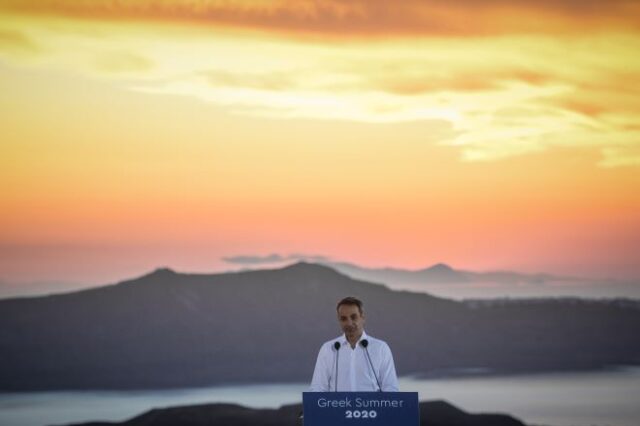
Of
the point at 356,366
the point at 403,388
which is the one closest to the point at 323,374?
the point at 356,366

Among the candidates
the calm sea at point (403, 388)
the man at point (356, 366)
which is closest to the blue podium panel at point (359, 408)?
the man at point (356, 366)

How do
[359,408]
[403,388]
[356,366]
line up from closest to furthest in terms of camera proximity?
1. [359,408]
2. [356,366]
3. [403,388]

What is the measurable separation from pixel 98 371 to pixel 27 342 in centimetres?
106

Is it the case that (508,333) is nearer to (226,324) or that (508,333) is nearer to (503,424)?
(503,424)

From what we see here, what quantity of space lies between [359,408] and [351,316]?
1.55ft

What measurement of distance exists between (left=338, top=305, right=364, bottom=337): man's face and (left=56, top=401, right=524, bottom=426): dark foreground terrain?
10590 millimetres

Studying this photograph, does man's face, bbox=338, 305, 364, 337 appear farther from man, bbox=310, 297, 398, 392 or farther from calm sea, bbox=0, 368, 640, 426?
calm sea, bbox=0, 368, 640, 426

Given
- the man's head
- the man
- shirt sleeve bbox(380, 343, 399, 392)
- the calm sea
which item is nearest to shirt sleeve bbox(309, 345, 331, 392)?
the man

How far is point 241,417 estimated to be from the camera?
663 inches

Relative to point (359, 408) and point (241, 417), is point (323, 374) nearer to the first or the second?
point (359, 408)

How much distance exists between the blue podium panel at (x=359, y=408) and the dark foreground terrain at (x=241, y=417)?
1087 centimetres

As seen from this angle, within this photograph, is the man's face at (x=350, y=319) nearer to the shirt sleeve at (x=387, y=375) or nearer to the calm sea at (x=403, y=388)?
the shirt sleeve at (x=387, y=375)

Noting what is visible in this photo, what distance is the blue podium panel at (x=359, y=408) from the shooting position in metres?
5.25

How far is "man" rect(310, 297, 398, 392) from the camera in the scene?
5.69 m
